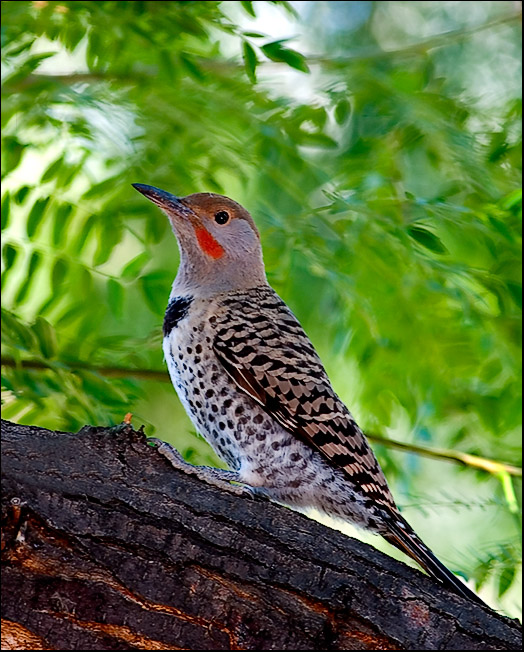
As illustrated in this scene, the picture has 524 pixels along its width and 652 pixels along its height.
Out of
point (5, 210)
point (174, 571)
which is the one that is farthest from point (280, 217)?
point (174, 571)

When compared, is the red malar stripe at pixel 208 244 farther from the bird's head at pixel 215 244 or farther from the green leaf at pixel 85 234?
the green leaf at pixel 85 234

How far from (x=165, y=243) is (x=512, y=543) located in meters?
2.66

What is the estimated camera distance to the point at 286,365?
3.42m

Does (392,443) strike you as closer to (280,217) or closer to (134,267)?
(280,217)

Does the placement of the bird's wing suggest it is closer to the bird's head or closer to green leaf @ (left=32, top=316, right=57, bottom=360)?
the bird's head

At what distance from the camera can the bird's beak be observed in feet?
11.4

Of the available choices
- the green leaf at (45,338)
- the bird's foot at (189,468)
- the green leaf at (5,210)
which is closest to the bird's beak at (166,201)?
the green leaf at (5,210)

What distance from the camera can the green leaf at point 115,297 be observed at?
10.9 feet

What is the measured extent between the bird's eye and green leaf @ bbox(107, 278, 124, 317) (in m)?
0.63

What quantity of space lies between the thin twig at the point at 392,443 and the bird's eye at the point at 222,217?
0.67 m

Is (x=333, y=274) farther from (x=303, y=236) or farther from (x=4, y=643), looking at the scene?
(x=4, y=643)

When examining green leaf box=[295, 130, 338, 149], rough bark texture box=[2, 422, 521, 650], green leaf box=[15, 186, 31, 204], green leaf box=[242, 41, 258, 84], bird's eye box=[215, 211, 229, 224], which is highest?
green leaf box=[295, 130, 338, 149]

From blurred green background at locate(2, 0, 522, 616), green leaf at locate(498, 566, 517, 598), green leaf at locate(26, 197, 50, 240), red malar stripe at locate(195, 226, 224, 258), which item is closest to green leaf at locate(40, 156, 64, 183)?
blurred green background at locate(2, 0, 522, 616)

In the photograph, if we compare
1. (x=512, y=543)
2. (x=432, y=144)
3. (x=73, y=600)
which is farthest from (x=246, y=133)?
(x=73, y=600)
